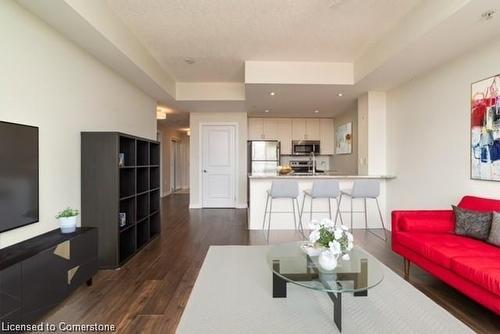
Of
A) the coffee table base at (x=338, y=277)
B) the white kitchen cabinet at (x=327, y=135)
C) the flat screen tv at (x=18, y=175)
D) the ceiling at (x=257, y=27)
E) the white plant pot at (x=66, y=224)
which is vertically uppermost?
the ceiling at (x=257, y=27)

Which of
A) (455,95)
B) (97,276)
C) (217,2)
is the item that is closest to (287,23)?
(217,2)

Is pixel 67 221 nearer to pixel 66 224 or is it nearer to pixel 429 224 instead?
pixel 66 224

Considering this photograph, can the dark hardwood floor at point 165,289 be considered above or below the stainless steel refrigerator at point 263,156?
below

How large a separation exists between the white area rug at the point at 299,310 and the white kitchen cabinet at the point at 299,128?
16.7 feet

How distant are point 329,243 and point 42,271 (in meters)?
2.02

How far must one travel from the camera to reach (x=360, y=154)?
16.6 feet

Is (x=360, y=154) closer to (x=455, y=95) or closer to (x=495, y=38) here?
(x=455, y=95)

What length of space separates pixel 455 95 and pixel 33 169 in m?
4.44

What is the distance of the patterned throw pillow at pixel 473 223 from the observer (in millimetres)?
2432

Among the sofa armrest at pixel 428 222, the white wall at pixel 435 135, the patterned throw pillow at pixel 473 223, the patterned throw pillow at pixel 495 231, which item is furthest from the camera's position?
the white wall at pixel 435 135

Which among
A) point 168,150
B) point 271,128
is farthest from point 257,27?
point 168,150

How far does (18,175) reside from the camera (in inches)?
79.0

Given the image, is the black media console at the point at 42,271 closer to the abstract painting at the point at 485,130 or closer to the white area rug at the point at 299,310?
the white area rug at the point at 299,310

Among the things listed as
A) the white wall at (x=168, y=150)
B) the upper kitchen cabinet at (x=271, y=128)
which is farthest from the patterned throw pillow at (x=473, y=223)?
the white wall at (x=168, y=150)
